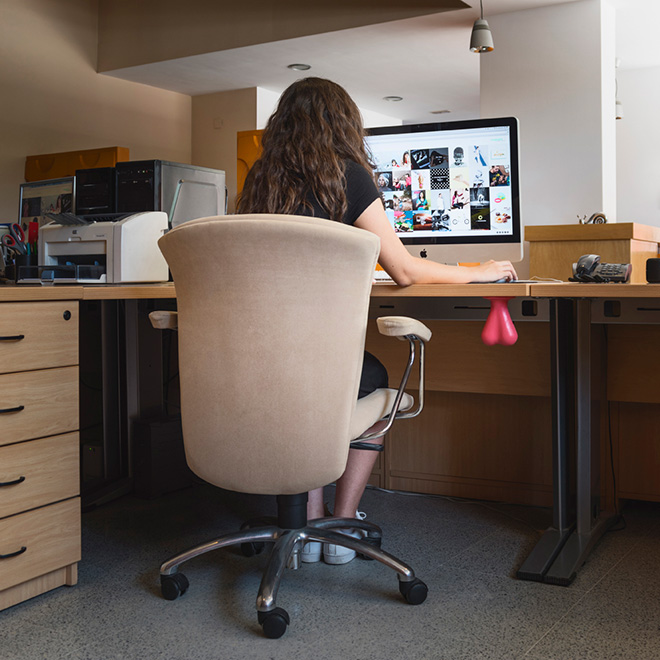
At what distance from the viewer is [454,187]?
A: 2.31 meters

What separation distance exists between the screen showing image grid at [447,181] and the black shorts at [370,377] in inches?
24.2

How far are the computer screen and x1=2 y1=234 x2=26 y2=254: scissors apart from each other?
130 cm

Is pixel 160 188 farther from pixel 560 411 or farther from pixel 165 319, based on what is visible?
pixel 560 411

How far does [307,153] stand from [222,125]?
579 centimetres

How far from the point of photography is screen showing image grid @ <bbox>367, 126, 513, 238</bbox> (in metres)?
2.27

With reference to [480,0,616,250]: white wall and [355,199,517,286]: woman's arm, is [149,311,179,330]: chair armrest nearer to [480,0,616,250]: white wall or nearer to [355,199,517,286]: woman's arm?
[355,199,517,286]: woman's arm

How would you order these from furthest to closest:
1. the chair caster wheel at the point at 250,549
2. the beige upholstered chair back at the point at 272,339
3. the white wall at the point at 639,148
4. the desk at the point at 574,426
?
the white wall at the point at 639,148, the chair caster wheel at the point at 250,549, the desk at the point at 574,426, the beige upholstered chair back at the point at 272,339

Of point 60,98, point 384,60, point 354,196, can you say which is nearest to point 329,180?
point 354,196

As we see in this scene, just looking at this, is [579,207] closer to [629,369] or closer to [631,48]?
[631,48]

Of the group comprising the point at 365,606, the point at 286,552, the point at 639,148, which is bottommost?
the point at 365,606

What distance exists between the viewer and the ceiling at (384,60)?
17.9ft

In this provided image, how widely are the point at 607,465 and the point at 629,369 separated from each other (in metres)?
0.33

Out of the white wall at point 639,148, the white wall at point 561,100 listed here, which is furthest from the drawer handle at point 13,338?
the white wall at point 639,148

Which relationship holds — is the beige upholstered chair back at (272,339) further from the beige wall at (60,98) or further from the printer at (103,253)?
the beige wall at (60,98)
